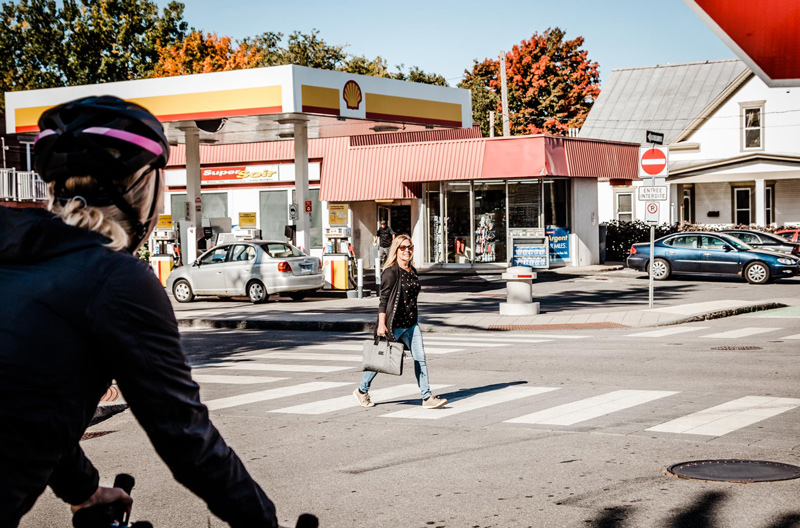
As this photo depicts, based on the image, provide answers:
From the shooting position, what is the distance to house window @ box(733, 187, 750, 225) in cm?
4150

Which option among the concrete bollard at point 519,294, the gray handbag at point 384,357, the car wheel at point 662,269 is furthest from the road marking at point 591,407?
the car wheel at point 662,269

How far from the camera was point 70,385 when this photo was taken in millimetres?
1868

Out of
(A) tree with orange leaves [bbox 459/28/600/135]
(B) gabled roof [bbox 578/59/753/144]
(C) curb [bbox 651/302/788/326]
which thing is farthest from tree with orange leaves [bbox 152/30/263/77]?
(C) curb [bbox 651/302/788/326]

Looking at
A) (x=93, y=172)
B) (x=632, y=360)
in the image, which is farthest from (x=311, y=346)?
(x=93, y=172)

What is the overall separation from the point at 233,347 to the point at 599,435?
899 cm

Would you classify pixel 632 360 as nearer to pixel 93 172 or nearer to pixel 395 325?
pixel 395 325

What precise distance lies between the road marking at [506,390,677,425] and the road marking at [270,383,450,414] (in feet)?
6.27

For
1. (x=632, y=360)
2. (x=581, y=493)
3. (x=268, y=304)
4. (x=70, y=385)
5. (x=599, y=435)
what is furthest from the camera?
(x=268, y=304)

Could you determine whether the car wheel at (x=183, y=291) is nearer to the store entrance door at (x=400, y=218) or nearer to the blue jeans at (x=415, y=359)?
the store entrance door at (x=400, y=218)

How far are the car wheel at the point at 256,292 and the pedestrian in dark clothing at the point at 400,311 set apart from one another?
47.6 ft

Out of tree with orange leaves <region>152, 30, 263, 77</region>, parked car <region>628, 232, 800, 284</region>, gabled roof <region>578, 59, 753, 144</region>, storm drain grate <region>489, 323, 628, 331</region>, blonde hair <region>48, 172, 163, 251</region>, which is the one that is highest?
tree with orange leaves <region>152, 30, 263, 77</region>

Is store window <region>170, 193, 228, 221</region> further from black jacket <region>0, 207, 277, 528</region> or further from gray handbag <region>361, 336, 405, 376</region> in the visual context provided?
black jacket <region>0, 207, 277, 528</region>

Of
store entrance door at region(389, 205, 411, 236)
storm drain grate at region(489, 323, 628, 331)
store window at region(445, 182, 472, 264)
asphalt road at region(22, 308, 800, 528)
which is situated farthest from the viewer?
store entrance door at region(389, 205, 411, 236)

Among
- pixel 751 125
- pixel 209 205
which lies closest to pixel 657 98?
pixel 751 125
